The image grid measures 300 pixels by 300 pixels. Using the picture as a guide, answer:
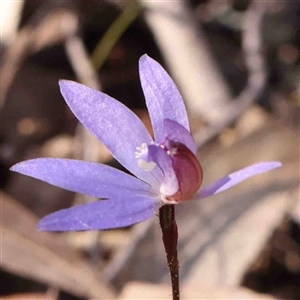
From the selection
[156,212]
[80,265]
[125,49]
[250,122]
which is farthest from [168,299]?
[125,49]

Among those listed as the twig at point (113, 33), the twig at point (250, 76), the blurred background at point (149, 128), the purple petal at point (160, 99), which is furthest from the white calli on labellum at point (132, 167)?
the twig at point (113, 33)

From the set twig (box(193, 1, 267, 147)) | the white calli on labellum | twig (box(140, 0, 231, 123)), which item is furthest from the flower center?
twig (box(140, 0, 231, 123))

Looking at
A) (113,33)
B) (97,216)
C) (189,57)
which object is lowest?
(97,216)

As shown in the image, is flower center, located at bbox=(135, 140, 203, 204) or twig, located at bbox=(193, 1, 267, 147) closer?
flower center, located at bbox=(135, 140, 203, 204)

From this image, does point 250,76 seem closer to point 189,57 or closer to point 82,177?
point 189,57

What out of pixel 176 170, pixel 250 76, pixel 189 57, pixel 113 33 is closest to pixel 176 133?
pixel 176 170

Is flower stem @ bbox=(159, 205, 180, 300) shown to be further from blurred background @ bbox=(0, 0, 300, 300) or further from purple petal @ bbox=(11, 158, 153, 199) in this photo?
blurred background @ bbox=(0, 0, 300, 300)
